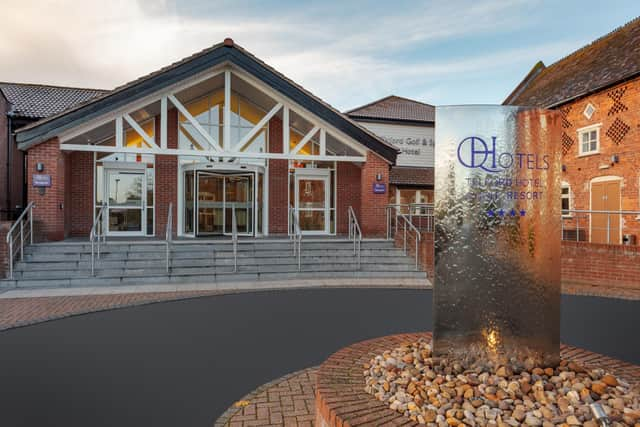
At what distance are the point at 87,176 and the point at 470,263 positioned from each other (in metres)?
13.7

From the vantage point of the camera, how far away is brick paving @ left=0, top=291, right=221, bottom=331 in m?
6.43

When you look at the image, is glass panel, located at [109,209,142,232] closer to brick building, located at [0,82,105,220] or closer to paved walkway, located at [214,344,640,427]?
brick building, located at [0,82,105,220]

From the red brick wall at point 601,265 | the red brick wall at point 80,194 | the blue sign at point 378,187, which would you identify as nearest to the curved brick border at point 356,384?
the red brick wall at point 601,265

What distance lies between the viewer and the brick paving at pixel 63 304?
643 centimetres

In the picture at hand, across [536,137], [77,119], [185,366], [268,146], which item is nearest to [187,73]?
[77,119]

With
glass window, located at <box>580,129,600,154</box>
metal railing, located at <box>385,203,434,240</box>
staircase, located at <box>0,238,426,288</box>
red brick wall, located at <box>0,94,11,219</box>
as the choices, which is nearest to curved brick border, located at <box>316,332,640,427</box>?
staircase, located at <box>0,238,426,288</box>

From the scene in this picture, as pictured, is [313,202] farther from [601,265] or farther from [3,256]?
[3,256]

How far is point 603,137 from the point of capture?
1538 centimetres

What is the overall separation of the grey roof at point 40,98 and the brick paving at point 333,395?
50.1 ft

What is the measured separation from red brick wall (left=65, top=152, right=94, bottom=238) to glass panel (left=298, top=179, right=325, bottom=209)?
6.90 metres

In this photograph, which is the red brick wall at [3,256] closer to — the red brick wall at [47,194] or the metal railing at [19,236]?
the metal railing at [19,236]

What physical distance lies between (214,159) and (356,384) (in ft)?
40.6

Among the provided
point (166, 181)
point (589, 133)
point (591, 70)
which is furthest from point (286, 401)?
point (591, 70)

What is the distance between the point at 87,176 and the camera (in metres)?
13.8
